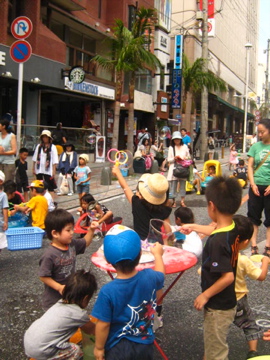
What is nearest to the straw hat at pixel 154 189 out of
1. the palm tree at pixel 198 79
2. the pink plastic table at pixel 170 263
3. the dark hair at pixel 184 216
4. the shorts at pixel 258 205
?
the pink plastic table at pixel 170 263

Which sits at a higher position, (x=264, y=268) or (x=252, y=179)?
(x=252, y=179)

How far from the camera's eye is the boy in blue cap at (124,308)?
2299mm

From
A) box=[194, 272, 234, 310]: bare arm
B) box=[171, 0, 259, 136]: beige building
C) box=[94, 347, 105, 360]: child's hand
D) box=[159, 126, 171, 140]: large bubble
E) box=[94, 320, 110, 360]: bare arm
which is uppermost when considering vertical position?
box=[171, 0, 259, 136]: beige building

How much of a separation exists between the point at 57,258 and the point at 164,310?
1.44 meters

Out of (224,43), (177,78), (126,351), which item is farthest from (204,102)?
(224,43)

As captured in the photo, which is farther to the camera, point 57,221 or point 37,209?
point 37,209

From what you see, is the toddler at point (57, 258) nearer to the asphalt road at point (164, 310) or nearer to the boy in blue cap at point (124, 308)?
the asphalt road at point (164, 310)

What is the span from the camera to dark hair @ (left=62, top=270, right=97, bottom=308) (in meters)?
2.82

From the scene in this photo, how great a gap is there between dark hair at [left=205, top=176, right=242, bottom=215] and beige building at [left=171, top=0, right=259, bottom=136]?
95.1 feet

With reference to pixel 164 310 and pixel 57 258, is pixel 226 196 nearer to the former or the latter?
pixel 57 258

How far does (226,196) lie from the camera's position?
2.71m

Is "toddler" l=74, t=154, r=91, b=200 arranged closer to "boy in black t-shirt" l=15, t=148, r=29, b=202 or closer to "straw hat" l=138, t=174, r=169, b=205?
"boy in black t-shirt" l=15, t=148, r=29, b=202

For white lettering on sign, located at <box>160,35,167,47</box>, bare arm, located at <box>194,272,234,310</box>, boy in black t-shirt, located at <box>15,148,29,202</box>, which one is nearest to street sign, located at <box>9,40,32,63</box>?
boy in black t-shirt, located at <box>15,148,29,202</box>

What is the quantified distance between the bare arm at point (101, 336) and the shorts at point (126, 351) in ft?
0.13
